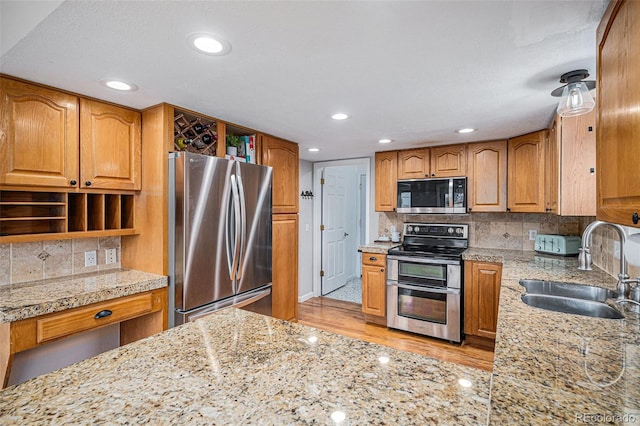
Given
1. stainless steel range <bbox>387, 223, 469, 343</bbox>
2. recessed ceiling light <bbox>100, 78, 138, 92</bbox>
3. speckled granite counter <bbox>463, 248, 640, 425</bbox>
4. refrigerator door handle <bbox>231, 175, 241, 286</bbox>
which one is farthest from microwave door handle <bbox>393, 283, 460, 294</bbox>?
recessed ceiling light <bbox>100, 78, 138, 92</bbox>

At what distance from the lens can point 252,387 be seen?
2.61ft

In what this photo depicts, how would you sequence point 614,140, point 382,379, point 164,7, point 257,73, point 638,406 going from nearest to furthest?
point 638,406 → point 382,379 → point 614,140 → point 164,7 → point 257,73

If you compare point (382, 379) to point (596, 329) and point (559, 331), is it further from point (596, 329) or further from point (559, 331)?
point (596, 329)

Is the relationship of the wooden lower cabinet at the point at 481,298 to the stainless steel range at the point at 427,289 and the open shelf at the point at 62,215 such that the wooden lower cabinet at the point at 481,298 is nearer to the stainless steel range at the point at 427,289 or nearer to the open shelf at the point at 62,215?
the stainless steel range at the point at 427,289

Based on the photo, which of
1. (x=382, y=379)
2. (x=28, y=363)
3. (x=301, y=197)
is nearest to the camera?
(x=382, y=379)

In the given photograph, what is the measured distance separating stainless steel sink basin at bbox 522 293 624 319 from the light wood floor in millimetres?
1128

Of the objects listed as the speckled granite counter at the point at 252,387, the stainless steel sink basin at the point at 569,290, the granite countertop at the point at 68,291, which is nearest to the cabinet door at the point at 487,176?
the stainless steel sink basin at the point at 569,290

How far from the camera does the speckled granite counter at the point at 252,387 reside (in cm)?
68

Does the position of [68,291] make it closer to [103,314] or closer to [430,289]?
[103,314]

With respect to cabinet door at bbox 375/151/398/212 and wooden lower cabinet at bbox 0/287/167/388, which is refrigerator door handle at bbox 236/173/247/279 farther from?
cabinet door at bbox 375/151/398/212

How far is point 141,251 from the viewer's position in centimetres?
238

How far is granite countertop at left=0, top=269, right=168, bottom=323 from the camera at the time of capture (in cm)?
162

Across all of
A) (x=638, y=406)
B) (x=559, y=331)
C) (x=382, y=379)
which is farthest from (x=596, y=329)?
(x=382, y=379)

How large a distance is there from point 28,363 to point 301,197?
326cm
